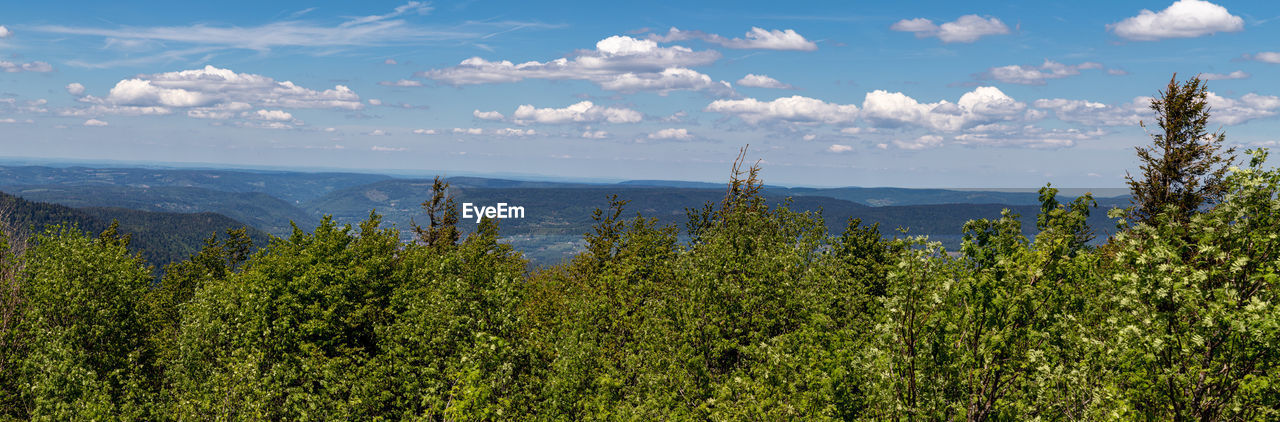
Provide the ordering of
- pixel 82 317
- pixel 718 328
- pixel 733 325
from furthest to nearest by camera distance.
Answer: pixel 82 317, pixel 733 325, pixel 718 328

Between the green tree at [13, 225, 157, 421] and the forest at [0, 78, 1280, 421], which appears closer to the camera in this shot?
the forest at [0, 78, 1280, 421]

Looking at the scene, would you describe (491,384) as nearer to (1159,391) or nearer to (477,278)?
(477,278)

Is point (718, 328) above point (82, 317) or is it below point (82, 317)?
above

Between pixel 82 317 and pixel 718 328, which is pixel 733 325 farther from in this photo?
pixel 82 317

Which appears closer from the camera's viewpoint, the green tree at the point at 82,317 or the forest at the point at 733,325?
the forest at the point at 733,325

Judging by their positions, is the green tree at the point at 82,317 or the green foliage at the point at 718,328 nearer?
the green foliage at the point at 718,328

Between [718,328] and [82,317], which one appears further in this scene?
[82,317]

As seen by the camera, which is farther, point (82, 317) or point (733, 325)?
point (82, 317)

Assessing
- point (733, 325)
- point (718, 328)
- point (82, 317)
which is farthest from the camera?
point (82, 317)

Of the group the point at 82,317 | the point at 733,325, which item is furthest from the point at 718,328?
the point at 82,317
